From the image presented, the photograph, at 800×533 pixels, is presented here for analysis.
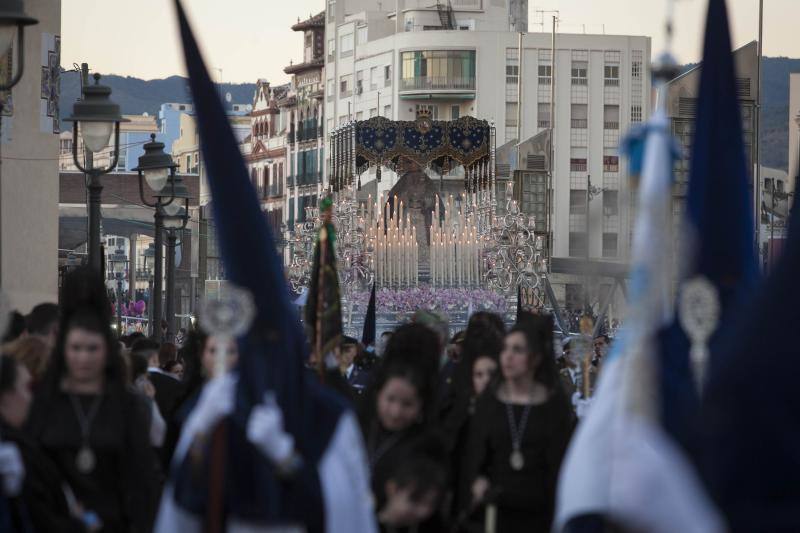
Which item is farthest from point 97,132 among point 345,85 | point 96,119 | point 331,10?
point 331,10

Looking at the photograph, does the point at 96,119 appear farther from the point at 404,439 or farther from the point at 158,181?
the point at 404,439

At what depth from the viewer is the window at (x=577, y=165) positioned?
8400 centimetres

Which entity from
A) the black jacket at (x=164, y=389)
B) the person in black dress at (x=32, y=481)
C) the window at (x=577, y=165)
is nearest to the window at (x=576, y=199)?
the window at (x=577, y=165)

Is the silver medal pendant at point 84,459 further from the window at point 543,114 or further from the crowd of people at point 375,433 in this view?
the window at point 543,114

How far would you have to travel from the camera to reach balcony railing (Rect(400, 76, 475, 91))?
83562mm

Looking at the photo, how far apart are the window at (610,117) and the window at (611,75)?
0.96 meters

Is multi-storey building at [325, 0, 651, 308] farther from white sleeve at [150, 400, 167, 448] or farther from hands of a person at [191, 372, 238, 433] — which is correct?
hands of a person at [191, 372, 238, 433]

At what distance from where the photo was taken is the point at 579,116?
84.8 m

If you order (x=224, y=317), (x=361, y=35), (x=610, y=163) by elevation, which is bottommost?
(x=224, y=317)

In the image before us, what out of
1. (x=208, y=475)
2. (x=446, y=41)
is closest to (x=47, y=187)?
(x=208, y=475)

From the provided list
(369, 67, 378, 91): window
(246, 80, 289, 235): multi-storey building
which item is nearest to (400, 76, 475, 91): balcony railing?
(369, 67, 378, 91): window

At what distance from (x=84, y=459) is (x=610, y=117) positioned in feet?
255

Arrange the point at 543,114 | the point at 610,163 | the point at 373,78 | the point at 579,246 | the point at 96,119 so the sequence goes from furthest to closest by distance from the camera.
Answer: the point at 373,78 < the point at 610,163 < the point at 543,114 < the point at 96,119 < the point at 579,246

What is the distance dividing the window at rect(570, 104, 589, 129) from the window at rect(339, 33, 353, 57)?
12.0 metres
